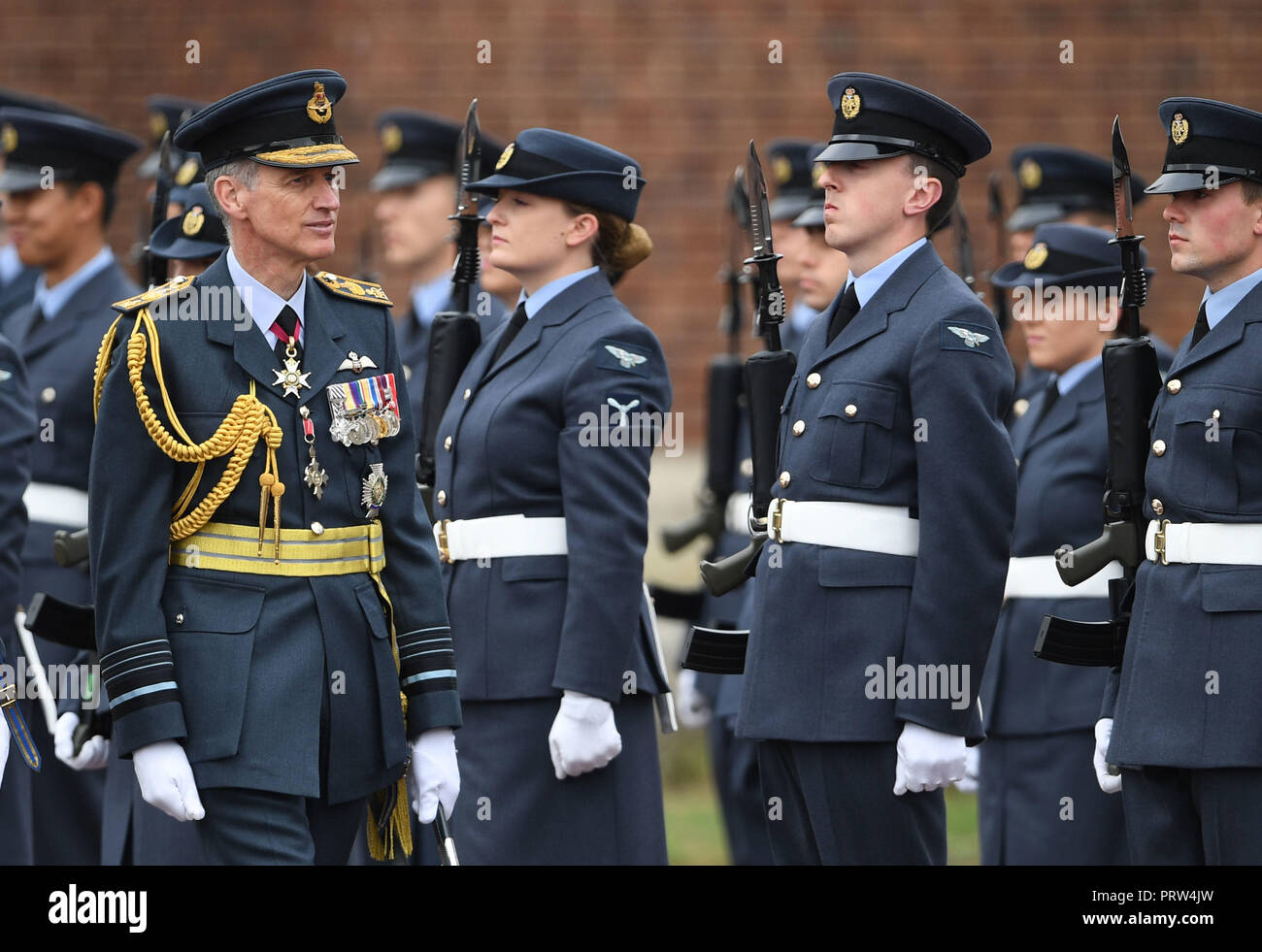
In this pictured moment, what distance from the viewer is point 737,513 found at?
8.39m

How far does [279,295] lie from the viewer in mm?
4422

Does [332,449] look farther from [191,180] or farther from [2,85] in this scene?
[2,85]

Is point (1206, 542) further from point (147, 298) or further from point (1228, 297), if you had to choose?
point (147, 298)

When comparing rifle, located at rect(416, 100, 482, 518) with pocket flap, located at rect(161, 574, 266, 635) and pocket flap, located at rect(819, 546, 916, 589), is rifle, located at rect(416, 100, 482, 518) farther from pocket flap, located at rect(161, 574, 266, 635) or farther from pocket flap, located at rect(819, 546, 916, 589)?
pocket flap, located at rect(161, 574, 266, 635)

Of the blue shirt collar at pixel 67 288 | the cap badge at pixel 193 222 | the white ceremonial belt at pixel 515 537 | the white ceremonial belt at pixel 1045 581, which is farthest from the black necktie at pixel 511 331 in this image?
the blue shirt collar at pixel 67 288

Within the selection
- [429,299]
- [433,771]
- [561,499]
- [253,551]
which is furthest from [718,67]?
[253,551]

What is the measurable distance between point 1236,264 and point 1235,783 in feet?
3.85

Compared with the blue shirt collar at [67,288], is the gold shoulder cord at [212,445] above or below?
below

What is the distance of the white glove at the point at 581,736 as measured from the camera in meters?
5.25

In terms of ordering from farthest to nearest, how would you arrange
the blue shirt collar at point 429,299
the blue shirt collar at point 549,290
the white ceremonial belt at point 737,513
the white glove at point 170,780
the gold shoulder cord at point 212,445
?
the white ceremonial belt at point 737,513, the blue shirt collar at point 429,299, the blue shirt collar at point 549,290, the gold shoulder cord at point 212,445, the white glove at point 170,780

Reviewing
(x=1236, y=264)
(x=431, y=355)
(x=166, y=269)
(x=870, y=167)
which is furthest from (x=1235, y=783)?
(x=166, y=269)

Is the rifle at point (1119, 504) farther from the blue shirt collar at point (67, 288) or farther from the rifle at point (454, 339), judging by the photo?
the blue shirt collar at point (67, 288)

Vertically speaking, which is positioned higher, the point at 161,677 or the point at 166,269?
the point at 166,269

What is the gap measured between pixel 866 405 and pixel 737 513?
358cm
